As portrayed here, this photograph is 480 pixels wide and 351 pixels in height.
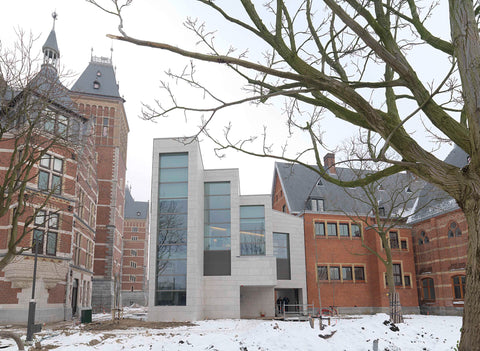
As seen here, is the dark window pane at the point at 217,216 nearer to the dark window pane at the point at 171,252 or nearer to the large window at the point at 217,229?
the large window at the point at 217,229

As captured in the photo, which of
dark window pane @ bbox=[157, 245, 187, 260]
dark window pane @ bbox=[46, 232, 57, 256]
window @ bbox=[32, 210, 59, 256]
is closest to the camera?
window @ bbox=[32, 210, 59, 256]

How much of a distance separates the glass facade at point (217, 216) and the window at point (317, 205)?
9991mm

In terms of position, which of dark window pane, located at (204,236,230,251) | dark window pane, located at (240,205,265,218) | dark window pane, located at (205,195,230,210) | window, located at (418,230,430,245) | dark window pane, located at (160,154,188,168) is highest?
dark window pane, located at (160,154,188,168)

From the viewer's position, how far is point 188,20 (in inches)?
272

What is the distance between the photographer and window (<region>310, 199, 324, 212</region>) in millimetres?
39981

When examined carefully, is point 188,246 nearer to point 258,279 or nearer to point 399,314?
point 258,279

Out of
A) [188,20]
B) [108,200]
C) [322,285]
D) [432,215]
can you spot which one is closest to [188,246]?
[322,285]

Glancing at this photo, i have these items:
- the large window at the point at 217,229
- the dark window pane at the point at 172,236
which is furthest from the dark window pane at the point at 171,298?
the dark window pane at the point at 172,236

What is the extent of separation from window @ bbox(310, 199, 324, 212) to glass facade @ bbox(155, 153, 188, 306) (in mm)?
13745

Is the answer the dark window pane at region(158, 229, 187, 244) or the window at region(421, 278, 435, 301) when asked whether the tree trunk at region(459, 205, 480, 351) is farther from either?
the window at region(421, 278, 435, 301)

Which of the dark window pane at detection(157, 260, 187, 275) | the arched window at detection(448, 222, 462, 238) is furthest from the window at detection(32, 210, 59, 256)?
the arched window at detection(448, 222, 462, 238)

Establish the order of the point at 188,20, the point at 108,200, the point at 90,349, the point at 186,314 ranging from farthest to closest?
the point at 108,200 → the point at 186,314 → the point at 90,349 → the point at 188,20

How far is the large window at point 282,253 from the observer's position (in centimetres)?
3678

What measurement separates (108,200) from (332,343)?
47416mm
